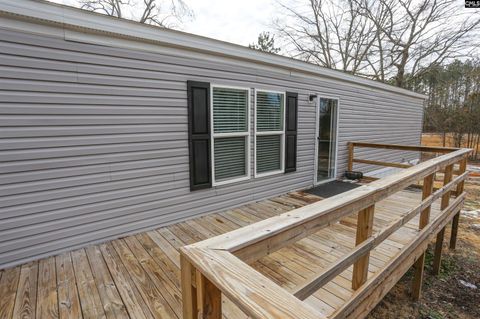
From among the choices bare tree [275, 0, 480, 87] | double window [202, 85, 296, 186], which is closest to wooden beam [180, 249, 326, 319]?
double window [202, 85, 296, 186]

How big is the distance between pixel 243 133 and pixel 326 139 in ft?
7.56

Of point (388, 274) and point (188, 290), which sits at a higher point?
point (188, 290)

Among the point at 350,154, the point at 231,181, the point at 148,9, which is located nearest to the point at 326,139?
the point at 350,154

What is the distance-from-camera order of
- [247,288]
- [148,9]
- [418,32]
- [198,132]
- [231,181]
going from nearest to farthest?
[247,288] < [198,132] < [231,181] < [148,9] < [418,32]

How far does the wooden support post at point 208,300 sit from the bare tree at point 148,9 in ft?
29.3

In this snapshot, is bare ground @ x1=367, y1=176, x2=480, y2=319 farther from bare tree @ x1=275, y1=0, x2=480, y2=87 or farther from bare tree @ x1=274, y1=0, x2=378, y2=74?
bare tree @ x1=274, y1=0, x2=378, y2=74

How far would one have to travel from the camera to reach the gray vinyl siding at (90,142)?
2215mm

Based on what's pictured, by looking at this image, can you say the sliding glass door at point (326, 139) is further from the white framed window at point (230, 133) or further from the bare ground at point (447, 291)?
the bare ground at point (447, 291)

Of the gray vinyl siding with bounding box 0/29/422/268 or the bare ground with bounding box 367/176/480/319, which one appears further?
the bare ground with bounding box 367/176/480/319

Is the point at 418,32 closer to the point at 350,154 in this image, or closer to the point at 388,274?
the point at 350,154

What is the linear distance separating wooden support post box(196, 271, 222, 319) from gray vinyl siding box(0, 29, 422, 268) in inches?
90.0

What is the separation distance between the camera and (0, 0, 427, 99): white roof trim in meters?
2.11

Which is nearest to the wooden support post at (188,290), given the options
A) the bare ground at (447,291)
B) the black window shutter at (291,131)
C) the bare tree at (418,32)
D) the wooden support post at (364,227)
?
the wooden support post at (364,227)

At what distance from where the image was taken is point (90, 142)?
2.55m
